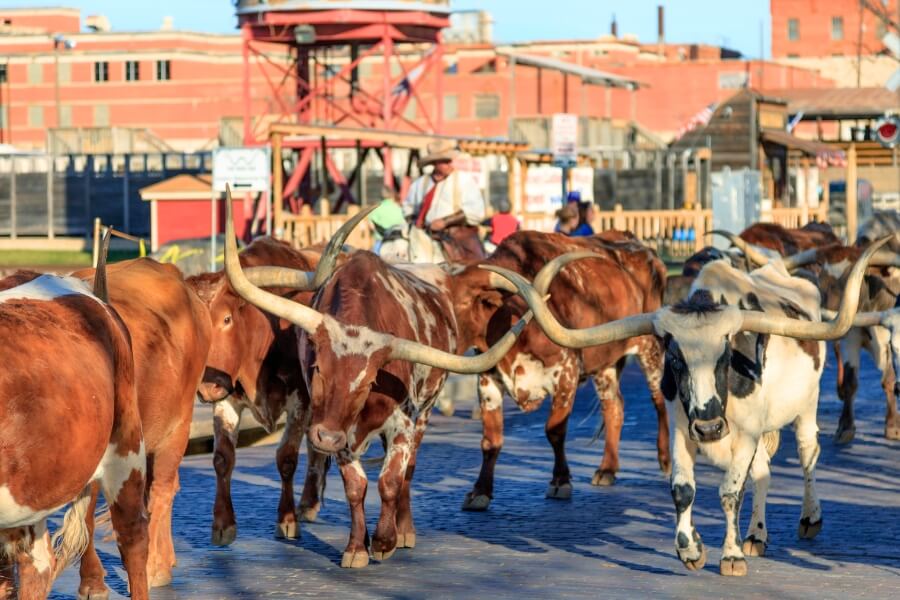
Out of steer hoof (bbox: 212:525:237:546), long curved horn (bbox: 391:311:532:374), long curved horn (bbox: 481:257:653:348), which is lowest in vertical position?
steer hoof (bbox: 212:525:237:546)

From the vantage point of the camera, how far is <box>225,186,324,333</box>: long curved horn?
9820mm

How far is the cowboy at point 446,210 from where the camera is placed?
16719 millimetres

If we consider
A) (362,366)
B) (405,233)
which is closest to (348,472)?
(362,366)

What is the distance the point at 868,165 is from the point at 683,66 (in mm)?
21508

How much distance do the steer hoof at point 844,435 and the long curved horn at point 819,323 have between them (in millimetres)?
5411

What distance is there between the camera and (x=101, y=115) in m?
87.3

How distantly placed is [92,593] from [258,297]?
213cm

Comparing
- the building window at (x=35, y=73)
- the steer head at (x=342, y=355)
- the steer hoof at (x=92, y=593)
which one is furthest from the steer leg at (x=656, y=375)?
the building window at (x=35, y=73)

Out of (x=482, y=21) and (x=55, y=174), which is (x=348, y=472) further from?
(x=482, y=21)

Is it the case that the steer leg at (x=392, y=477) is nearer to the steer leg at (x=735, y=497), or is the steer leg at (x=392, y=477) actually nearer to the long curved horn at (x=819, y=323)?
the steer leg at (x=735, y=497)

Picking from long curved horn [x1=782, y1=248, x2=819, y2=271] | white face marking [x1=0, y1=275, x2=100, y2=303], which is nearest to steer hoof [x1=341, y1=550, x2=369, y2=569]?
white face marking [x1=0, y1=275, x2=100, y2=303]

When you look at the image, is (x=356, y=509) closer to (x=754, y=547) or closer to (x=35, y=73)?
(x=754, y=547)

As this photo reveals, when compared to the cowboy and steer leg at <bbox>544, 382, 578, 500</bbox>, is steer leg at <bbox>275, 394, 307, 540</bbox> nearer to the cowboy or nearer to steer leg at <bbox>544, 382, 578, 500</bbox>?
steer leg at <bbox>544, 382, 578, 500</bbox>

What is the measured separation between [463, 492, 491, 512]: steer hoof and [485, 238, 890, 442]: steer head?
1964 mm
